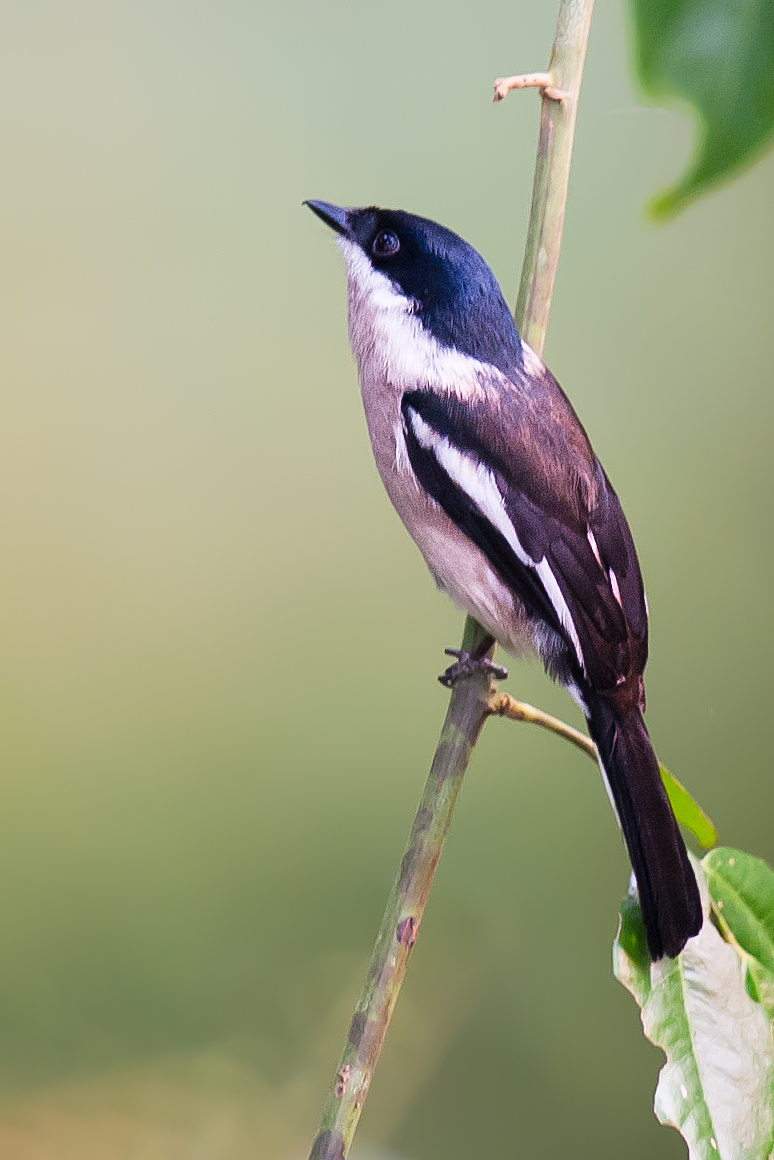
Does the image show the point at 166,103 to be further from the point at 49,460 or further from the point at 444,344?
the point at 444,344

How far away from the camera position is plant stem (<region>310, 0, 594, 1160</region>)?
65 cm

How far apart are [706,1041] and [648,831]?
154mm

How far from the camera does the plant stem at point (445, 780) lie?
650 millimetres

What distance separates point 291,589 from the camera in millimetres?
1437

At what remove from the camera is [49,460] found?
4.46 ft

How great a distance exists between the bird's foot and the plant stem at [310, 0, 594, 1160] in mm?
38

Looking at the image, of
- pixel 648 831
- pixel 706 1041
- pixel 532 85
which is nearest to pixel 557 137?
pixel 532 85

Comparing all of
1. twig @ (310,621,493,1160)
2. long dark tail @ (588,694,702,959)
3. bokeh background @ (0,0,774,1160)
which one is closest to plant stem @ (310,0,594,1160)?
twig @ (310,621,493,1160)

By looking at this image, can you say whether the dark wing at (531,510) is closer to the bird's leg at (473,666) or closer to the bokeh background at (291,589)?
the bird's leg at (473,666)

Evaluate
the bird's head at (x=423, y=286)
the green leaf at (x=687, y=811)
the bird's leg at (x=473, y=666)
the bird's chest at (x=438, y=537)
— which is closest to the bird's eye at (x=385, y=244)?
the bird's head at (x=423, y=286)

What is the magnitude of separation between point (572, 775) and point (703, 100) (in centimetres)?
103

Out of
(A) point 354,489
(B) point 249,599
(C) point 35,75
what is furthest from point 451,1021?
(C) point 35,75

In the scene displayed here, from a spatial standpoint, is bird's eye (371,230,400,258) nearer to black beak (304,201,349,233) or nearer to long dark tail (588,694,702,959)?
black beak (304,201,349,233)

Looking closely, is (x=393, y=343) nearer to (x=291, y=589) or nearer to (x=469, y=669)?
(x=469, y=669)
